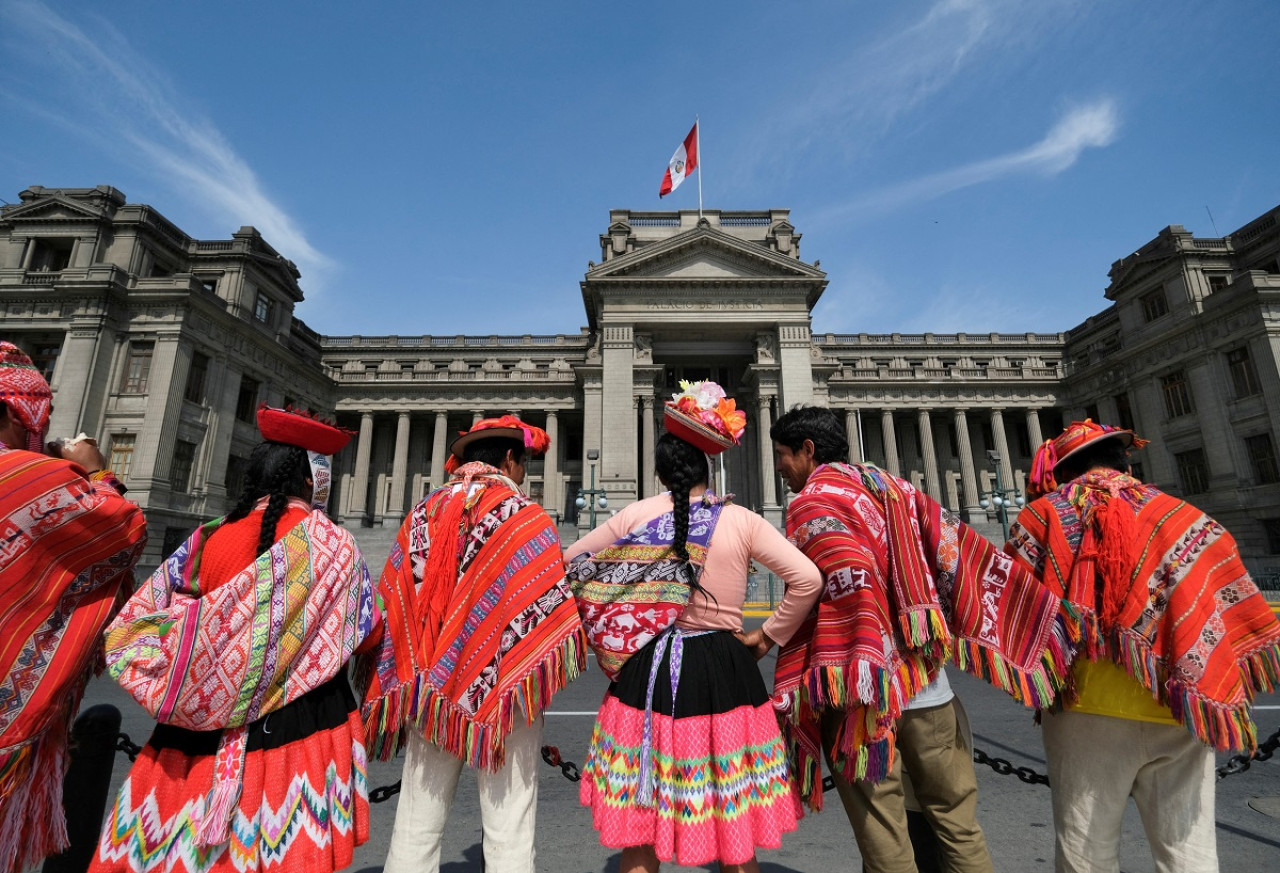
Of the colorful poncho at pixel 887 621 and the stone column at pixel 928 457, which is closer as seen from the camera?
the colorful poncho at pixel 887 621

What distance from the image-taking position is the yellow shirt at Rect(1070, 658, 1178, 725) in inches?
105

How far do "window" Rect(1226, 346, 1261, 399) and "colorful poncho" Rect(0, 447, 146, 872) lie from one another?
3798 cm

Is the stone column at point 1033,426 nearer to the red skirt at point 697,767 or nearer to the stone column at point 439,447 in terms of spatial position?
the stone column at point 439,447

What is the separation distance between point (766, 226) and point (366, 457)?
2858cm

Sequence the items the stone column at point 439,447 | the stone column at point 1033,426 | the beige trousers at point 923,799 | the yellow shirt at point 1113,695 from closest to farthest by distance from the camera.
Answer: the beige trousers at point 923,799
the yellow shirt at point 1113,695
the stone column at point 439,447
the stone column at point 1033,426

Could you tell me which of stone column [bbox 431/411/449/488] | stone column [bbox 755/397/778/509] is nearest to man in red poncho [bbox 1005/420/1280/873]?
stone column [bbox 755/397/778/509]

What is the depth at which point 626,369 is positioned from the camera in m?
30.5

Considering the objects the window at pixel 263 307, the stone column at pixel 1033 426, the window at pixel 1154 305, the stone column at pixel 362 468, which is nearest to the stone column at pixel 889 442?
the stone column at pixel 1033 426

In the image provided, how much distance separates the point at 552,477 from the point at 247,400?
16.6 metres

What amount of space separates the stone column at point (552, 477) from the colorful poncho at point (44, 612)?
33452 mm

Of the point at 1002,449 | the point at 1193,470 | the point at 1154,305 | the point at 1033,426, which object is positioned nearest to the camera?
the point at 1193,470

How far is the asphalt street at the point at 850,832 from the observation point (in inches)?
148

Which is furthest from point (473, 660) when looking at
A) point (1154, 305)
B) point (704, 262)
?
point (1154, 305)

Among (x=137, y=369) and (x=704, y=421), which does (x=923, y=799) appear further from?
(x=137, y=369)
